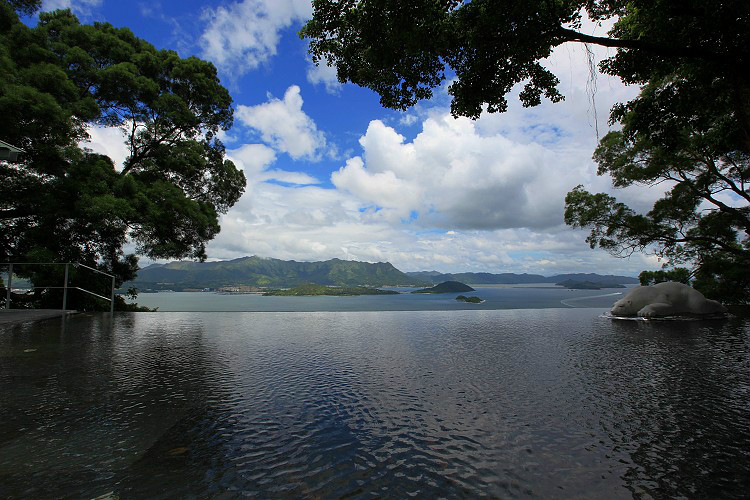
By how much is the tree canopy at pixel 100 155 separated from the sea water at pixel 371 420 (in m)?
7.41

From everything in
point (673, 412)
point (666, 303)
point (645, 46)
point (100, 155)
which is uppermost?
point (100, 155)

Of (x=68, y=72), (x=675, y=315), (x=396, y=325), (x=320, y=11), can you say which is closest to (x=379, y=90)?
(x=320, y=11)

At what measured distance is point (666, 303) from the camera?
34.2 feet

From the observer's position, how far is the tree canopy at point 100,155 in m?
10.9

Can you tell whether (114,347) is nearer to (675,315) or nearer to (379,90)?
(379,90)

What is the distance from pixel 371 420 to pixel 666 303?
1177 centimetres

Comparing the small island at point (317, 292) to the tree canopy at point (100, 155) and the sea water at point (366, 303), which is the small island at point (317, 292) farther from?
the tree canopy at point (100, 155)

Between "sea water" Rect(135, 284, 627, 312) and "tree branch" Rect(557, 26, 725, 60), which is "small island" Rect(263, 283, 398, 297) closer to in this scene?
"sea water" Rect(135, 284, 627, 312)

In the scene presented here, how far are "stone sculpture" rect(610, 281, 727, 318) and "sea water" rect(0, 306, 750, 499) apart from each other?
473 cm

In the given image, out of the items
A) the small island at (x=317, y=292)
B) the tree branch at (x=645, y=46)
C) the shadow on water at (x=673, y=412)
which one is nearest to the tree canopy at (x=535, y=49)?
the tree branch at (x=645, y=46)

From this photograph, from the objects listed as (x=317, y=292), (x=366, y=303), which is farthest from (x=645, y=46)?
(x=317, y=292)

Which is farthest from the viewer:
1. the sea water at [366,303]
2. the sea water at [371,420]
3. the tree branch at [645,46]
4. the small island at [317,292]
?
the small island at [317,292]

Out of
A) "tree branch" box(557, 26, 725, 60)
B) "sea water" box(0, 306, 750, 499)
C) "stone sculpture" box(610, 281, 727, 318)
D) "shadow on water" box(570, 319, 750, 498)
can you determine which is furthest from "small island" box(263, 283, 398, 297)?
"tree branch" box(557, 26, 725, 60)

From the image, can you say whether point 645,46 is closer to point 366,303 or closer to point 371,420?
point 371,420
